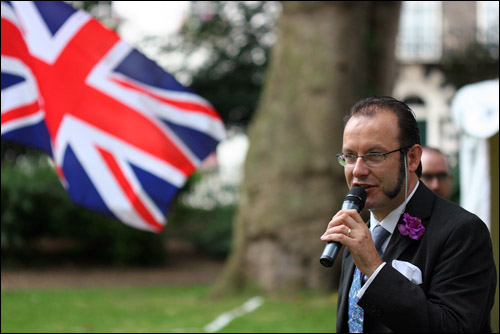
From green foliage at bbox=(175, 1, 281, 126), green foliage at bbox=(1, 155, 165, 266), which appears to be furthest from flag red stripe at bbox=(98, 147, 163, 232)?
green foliage at bbox=(175, 1, 281, 126)

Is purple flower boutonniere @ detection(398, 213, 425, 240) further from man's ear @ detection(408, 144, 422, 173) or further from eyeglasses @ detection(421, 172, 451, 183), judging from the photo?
eyeglasses @ detection(421, 172, 451, 183)

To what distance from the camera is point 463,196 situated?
7027 mm

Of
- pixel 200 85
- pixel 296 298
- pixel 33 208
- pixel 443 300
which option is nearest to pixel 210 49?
pixel 200 85

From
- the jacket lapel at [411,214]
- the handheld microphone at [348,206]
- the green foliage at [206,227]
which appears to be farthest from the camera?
the green foliage at [206,227]

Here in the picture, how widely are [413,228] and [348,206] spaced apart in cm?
27

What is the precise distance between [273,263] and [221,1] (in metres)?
11.1

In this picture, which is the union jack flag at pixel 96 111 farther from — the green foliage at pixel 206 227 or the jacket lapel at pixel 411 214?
the green foliage at pixel 206 227

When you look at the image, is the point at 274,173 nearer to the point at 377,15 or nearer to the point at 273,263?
the point at 273,263

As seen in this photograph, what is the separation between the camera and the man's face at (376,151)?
2592 millimetres

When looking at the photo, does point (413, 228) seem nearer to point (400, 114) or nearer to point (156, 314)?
point (400, 114)

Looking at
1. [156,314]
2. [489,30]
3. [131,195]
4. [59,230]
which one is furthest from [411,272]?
[489,30]

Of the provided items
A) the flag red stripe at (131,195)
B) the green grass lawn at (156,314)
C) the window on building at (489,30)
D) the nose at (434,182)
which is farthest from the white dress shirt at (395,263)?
the window on building at (489,30)

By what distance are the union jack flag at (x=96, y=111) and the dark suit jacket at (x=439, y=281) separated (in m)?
3.18

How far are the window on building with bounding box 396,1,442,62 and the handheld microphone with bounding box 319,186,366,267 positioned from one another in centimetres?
2807
